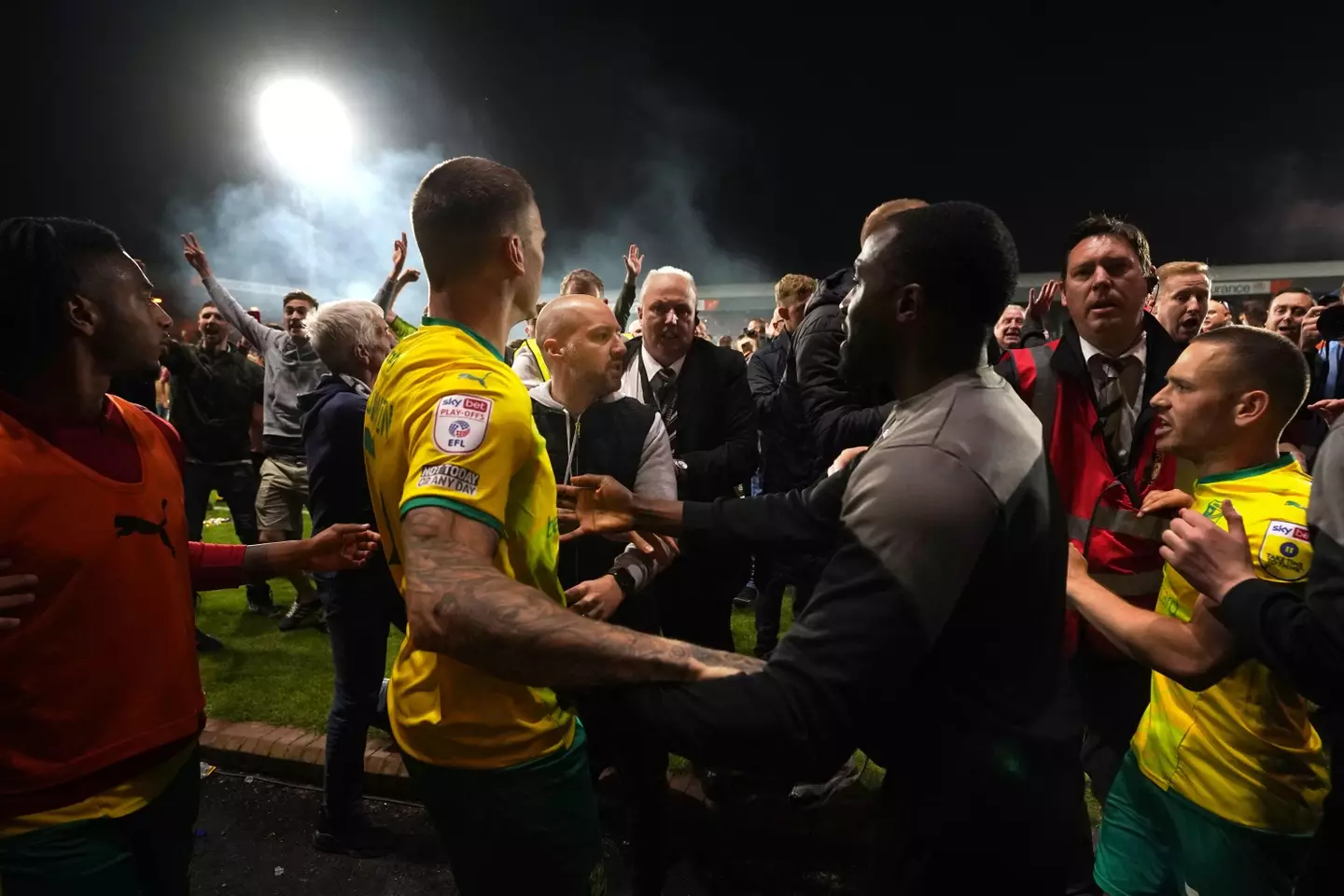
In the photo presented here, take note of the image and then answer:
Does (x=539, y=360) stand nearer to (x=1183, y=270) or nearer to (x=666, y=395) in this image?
(x=666, y=395)

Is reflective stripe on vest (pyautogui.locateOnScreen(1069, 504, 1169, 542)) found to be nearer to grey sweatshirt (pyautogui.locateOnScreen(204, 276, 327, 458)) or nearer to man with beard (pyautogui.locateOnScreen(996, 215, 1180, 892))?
man with beard (pyautogui.locateOnScreen(996, 215, 1180, 892))

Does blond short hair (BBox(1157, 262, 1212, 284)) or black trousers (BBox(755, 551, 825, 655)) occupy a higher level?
blond short hair (BBox(1157, 262, 1212, 284))

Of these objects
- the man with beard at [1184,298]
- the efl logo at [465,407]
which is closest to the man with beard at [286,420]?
the efl logo at [465,407]

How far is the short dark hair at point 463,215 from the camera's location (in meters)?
1.70

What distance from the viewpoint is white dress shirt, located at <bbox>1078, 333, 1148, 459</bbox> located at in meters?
2.68

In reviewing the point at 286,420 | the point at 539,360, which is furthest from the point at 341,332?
the point at 286,420

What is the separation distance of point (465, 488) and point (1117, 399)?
2.55 meters

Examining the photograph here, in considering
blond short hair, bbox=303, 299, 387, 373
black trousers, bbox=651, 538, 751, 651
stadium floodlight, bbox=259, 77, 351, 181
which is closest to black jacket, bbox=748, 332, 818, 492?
black trousers, bbox=651, 538, 751, 651

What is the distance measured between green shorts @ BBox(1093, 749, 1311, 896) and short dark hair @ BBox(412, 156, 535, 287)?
2.43 m

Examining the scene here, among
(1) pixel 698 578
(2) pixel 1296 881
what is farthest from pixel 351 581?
(2) pixel 1296 881

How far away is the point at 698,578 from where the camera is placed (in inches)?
140

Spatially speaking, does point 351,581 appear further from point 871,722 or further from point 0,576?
point 871,722

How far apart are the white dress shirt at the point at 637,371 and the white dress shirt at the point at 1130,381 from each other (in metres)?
1.94

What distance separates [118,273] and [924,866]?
224cm
